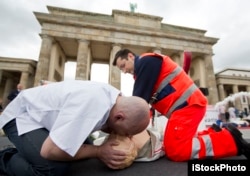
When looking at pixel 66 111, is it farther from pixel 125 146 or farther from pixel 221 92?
pixel 221 92

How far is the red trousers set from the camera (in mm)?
1891

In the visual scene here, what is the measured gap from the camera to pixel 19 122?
1.41 m

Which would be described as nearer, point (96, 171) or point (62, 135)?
point (62, 135)

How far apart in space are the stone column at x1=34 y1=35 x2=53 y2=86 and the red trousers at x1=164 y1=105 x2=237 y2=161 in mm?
17448

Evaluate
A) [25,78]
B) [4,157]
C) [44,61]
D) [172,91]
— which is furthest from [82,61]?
[4,157]

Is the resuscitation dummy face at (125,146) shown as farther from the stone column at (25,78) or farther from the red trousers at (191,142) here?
the stone column at (25,78)

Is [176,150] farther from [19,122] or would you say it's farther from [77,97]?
[19,122]

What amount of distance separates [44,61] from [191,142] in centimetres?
1830

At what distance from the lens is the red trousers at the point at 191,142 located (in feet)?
6.20

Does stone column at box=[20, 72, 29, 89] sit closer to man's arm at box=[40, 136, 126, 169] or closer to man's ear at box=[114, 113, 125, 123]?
man's arm at box=[40, 136, 126, 169]

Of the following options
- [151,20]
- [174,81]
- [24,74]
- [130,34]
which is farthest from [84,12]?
[174,81]

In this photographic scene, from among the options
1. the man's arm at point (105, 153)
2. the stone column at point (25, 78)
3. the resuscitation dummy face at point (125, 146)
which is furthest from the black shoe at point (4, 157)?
the stone column at point (25, 78)

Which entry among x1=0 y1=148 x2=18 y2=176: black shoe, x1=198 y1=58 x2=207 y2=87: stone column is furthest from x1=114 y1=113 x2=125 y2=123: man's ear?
x1=198 y1=58 x2=207 y2=87: stone column

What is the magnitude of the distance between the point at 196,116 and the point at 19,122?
178 centimetres
